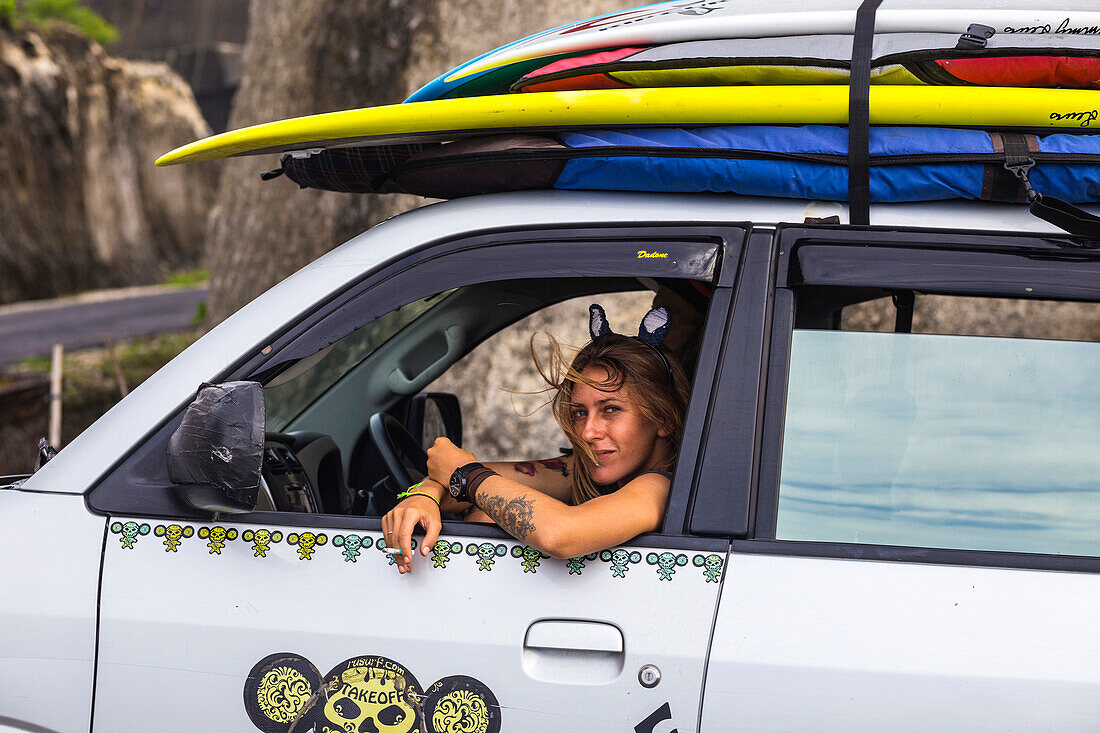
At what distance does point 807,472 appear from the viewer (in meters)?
1.59

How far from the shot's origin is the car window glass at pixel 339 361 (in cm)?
243

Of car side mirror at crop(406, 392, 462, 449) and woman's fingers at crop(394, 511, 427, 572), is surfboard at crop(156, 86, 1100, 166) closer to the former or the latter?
woman's fingers at crop(394, 511, 427, 572)

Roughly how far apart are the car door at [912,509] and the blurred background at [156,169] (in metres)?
4.22

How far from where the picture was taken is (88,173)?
62.2 ft

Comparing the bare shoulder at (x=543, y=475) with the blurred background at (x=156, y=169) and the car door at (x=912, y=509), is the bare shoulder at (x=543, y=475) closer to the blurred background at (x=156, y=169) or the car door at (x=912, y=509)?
the car door at (x=912, y=509)

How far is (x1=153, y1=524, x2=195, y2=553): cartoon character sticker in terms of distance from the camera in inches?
65.2

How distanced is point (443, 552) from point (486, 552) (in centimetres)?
8

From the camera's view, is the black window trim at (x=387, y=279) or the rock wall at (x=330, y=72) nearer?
the black window trim at (x=387, y=279)

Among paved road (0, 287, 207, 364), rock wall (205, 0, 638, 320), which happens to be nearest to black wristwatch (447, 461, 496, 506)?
rock wall (205, 0, 638, 320)

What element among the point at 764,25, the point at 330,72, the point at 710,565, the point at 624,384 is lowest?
the point at 710,565

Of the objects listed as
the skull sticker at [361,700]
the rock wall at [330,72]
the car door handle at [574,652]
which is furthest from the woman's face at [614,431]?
the rock wall at [330,72]

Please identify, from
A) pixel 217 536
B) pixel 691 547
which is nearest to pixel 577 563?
pixel 691 547

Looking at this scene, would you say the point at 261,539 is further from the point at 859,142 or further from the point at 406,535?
the point at 859,142

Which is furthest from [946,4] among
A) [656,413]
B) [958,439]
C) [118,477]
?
[118,477]
